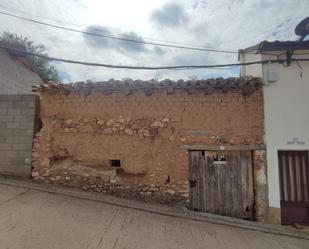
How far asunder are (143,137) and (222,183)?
2439 millimetres

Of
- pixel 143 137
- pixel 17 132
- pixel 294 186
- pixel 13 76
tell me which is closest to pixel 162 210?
pixel 143 137

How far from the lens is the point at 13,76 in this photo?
41.4 feet

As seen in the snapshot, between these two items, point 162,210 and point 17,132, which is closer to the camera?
point 162,210

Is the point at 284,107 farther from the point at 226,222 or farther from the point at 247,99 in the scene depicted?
the point at 226,222

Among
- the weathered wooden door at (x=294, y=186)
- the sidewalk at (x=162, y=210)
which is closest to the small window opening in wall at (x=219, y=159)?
the sidewalk at (x=162, y=210)

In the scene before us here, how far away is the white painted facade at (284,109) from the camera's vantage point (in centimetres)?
851

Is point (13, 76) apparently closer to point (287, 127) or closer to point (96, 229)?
point (96, 229)

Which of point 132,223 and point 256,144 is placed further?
point 256,144

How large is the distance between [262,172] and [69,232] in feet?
17.1

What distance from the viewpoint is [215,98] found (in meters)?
8.62

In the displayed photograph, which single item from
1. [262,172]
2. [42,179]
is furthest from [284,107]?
[42,179]

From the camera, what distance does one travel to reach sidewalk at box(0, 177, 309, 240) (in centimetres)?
750

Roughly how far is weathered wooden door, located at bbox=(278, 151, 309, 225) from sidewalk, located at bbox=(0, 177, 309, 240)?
0.60 meters

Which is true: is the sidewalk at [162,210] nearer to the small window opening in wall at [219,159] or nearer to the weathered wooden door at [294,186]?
the weathered wooden door at [294,186]
